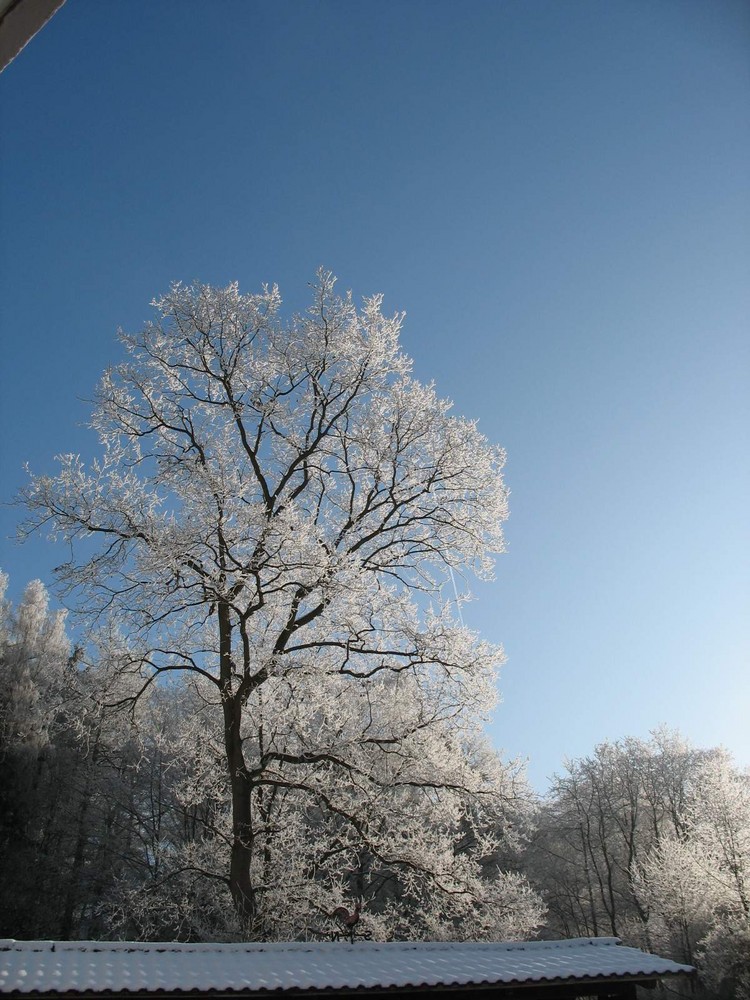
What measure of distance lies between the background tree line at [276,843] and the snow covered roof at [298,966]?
3.21 metres

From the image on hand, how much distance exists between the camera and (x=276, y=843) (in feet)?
40.8

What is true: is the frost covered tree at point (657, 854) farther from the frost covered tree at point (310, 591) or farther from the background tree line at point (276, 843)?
the frost covered tree at point (310, 591)

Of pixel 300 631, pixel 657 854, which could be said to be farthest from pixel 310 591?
pixel 657 854

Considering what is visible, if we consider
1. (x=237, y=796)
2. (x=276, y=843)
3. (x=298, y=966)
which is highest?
(x=237, y=796)

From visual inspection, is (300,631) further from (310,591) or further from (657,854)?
(657,854)

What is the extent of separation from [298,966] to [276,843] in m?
6.26

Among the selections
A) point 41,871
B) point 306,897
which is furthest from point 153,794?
point 306,897

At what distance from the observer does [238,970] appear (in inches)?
244

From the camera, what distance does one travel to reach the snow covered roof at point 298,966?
5602 mm

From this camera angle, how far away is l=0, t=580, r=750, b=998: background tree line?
11.7 metres

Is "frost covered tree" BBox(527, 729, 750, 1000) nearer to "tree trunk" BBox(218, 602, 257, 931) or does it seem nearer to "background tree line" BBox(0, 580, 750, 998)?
"background tree line" BBox(0, 580, 750, 998)

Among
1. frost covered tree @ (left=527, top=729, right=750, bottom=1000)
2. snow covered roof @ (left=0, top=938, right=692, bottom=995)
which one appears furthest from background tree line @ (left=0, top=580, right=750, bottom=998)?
snow covered roof @ (left=0, top=938, right=692, bottom=995)

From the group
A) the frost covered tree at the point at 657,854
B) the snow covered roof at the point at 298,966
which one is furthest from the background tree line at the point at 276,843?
the snow covered roof at the point at 298,966

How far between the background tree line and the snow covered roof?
3208 mm
